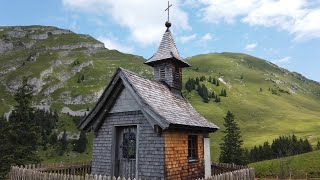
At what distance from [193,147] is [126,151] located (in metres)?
4.03

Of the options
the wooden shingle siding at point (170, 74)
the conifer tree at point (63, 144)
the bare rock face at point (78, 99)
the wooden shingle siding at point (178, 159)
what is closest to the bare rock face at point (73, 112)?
the bare rock face at point (78, 99)

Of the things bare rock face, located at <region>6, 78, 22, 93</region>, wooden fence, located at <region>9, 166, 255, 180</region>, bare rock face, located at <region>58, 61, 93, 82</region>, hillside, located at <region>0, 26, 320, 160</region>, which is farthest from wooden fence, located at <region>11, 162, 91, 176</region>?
bare rock face, located at <region>58, 61, 93, 82</region>

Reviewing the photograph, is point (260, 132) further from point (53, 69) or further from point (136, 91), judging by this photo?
point (53, 69)

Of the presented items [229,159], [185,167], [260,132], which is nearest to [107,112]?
[185,167]

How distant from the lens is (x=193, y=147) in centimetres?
1875

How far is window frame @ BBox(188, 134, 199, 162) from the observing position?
1838 centimetres

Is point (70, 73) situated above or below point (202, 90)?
above

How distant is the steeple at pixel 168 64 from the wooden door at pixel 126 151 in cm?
488

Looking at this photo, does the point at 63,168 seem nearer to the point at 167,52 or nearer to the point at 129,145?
the point at 129,145

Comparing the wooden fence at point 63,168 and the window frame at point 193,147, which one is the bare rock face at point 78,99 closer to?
the wooden fence at point 63,168

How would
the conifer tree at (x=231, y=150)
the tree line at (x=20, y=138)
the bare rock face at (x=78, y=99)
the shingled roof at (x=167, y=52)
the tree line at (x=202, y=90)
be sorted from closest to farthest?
1. the shingled roof at (x=167, y=52)
2. the tree line at (x=20, y=138)
3. the conifer tree at (x=231, y=150)
4. the tree line at (x=202, y=90)
5. the bare rock face at (x=78, y=99)

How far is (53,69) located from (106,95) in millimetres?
156030

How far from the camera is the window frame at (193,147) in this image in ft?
60.3

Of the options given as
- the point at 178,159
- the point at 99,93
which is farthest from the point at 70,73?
the point at 178,159
